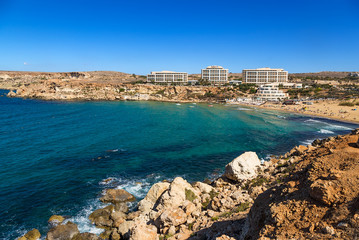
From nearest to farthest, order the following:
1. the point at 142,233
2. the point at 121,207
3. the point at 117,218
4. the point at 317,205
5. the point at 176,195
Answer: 1. the point at 317,205
2. the point at 142,233
3. the point at 176,195
4. the point at 117,218
5. the point at 121,207

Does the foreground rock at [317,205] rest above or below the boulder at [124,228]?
above

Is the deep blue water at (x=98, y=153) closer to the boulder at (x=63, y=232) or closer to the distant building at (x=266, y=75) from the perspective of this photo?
the boulder at (x=63, y=232)

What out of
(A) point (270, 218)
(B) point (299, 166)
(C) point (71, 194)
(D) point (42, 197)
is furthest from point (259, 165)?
(D) point (42, 197)

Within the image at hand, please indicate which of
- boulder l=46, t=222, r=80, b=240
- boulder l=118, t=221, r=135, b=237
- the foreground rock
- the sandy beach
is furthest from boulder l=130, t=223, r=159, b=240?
the sandy beach

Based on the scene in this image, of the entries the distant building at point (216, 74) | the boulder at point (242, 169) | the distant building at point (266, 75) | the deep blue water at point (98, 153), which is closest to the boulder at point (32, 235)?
the deep blue water at point (98, 153)

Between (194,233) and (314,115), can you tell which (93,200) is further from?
(314,115)

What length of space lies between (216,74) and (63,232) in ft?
513

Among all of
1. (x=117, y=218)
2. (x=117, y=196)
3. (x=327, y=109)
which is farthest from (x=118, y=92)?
(x=117, y=218)

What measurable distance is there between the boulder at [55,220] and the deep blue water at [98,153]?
55 cm

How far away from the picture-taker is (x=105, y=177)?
26578 millimetres

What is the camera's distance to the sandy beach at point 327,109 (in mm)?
66875

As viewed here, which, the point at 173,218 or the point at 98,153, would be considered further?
the point at 98,153

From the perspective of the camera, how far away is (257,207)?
9.03 metres

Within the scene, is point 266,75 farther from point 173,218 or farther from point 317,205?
point 317,205
